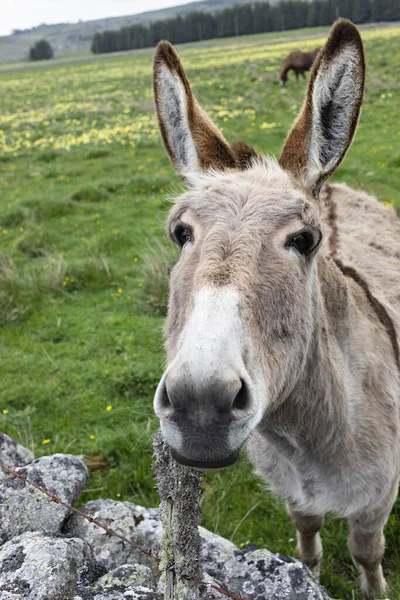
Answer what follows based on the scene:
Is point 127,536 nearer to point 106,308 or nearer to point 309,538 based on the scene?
point 309,538

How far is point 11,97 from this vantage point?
42.8 metres

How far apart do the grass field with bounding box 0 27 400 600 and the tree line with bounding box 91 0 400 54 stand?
9606cm

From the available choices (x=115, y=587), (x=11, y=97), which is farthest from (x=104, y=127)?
(x=11, y=97)

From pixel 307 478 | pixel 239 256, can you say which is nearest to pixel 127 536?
pixel 307 478

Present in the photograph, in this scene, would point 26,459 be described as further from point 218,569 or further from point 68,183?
point 68,183

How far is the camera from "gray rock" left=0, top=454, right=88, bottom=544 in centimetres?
281

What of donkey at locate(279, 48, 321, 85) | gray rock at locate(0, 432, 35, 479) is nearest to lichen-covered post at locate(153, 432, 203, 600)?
gray rock at locate(0, 432, 35, 479)

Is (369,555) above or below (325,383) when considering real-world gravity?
below

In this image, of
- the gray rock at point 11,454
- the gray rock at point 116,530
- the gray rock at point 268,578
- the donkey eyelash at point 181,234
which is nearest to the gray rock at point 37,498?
the gray rock at point 116,530

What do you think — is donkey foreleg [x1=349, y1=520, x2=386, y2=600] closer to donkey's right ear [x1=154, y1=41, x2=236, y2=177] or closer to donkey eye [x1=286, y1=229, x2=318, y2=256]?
donkey eye [x1=286, y1=229, x2=318, y2=256]

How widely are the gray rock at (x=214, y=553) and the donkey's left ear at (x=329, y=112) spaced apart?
6.70ft

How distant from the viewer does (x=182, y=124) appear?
2.60 m

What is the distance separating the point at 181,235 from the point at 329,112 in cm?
87

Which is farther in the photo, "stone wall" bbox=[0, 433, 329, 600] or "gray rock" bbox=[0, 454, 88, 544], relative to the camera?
"gray rock" bbox=[0, 454, 88, 544]
